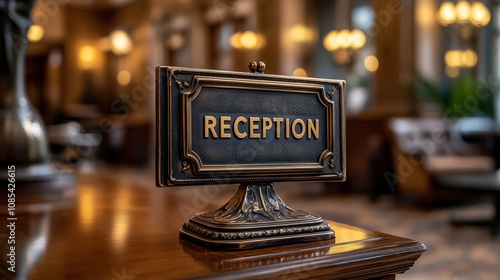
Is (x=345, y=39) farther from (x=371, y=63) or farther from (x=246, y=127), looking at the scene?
(x=246, y=127)

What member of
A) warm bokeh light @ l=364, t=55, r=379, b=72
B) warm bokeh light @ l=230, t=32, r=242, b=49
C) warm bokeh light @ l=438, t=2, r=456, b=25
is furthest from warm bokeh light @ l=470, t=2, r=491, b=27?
warm bokeh light @ l=230, t=32, r=242, b=49

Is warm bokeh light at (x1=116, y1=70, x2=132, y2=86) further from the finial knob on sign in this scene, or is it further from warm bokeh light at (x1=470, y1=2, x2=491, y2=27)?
the finial knob on sign

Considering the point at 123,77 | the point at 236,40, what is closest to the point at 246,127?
the point at 236,40

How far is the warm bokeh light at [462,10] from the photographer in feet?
18.9

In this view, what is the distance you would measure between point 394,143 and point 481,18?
2.01 metres

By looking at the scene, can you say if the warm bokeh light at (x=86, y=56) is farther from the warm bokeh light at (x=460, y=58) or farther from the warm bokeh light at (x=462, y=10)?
the warm bokeh light at (x=462, y=10)

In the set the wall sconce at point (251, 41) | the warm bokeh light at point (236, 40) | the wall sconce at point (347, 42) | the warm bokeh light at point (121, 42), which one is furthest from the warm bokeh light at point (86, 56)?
the wall sconce at point (347, 42)

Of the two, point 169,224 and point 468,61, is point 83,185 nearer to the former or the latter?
point 169,224

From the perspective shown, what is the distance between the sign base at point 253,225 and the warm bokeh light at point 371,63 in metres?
6.09

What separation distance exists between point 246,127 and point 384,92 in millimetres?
5989

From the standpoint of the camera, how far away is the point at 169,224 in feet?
3.03

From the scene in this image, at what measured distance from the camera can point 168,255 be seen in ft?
2.16

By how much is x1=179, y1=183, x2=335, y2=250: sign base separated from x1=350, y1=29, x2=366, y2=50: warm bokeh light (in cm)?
622

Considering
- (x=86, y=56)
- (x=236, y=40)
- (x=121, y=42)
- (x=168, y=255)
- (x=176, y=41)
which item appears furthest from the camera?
(x=86, y=56)
